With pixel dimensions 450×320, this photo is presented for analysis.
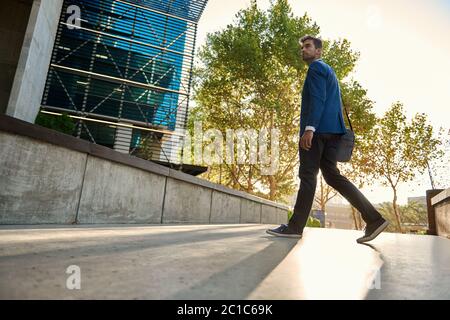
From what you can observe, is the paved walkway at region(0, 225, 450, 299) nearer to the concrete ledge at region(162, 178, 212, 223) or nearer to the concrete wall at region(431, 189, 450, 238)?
the concrete ledge at region(162, 178, 212, 223)

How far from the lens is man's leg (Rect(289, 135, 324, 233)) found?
2975 millimetres

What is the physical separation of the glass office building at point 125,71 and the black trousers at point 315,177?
11.7 metres

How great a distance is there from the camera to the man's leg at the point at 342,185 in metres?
2.87

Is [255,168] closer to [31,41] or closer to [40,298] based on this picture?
[31,41]

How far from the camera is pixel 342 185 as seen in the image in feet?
9.75

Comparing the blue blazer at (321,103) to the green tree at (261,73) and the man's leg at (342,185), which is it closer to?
the man's leg at (342,185)

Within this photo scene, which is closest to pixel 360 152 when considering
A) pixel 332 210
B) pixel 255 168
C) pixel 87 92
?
pixel 255 168

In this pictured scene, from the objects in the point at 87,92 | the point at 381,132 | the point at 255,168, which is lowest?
the point at 255,168

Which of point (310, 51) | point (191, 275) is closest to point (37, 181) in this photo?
point (191, 275)

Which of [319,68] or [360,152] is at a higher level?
[360,152]

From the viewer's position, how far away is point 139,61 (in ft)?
52.3

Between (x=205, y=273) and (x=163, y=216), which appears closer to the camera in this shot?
(x=205, y=273)

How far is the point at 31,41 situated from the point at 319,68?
21.3 feet

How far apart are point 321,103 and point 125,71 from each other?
48.6 feet
